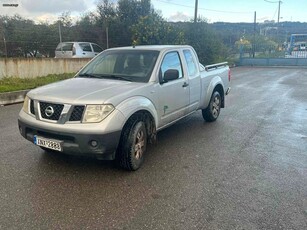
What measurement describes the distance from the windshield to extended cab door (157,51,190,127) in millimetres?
239

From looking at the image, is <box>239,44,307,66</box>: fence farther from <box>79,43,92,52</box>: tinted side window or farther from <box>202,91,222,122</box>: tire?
<box>202,91,222,122</box>: tire

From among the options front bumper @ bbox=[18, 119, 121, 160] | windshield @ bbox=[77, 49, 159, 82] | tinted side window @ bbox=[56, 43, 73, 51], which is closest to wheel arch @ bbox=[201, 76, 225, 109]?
windshield @ bbox=[77, 49, 159, 82]

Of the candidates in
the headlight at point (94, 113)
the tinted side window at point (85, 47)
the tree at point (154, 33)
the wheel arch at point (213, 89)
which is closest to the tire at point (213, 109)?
the wheel arch at point (213, 89)

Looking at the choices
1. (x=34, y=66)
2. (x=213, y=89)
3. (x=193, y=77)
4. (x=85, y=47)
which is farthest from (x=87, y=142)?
(x=85, y=47)

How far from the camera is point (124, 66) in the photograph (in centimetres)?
480

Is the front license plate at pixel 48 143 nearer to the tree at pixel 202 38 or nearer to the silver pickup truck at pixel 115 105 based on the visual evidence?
the silver pickup truck at pixel 115 105

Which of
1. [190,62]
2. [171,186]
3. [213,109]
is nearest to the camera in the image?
[171,186]

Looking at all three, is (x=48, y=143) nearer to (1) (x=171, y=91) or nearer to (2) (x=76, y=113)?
(2) (x=76, y=113)

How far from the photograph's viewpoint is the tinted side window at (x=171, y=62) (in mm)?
4743

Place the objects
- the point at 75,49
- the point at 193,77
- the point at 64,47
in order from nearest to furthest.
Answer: the point at 193,77, the point at 64,47, the point at 75,49

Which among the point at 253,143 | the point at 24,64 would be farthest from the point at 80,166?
the point at 24,64

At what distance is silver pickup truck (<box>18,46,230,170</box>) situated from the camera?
349cm

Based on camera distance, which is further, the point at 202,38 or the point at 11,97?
the point at 202,38

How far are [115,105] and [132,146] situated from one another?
0.61m
